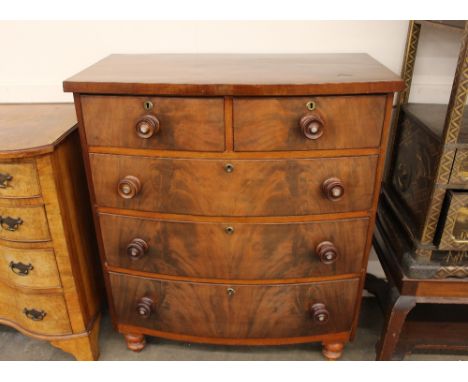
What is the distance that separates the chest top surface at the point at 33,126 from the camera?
1.15 m

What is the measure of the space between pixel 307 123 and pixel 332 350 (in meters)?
0.91

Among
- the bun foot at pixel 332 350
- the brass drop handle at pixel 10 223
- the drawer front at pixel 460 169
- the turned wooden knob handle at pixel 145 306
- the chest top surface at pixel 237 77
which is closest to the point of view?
the chest top surface at pixel 237 77

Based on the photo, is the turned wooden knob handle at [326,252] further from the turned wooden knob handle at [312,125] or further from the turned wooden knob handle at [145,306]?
the turned wooden knob handle at [145,306]

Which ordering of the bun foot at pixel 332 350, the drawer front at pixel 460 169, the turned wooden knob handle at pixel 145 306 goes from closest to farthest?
the drawer front at pixel 460 169 → the turned wooden knob handle at pixel 145 306 → the bun foot at pixel 332 350

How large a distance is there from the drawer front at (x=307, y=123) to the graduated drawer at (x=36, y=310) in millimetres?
866

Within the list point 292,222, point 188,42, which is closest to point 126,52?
point 188,42

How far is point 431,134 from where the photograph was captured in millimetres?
1256

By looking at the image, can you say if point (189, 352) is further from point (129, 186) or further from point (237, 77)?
point (237, 77)

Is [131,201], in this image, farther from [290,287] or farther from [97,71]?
[290,287]

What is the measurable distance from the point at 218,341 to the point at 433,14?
135cm

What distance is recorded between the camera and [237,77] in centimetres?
109

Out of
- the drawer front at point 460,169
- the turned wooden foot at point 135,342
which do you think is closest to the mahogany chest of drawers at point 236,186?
the turned wooden foot at point 135,342


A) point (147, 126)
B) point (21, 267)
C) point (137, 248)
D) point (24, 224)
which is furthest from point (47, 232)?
point (147, 126)

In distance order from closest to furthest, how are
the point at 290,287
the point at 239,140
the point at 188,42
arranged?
the point at 239,140, the point at 290,287, the point at 188,42
